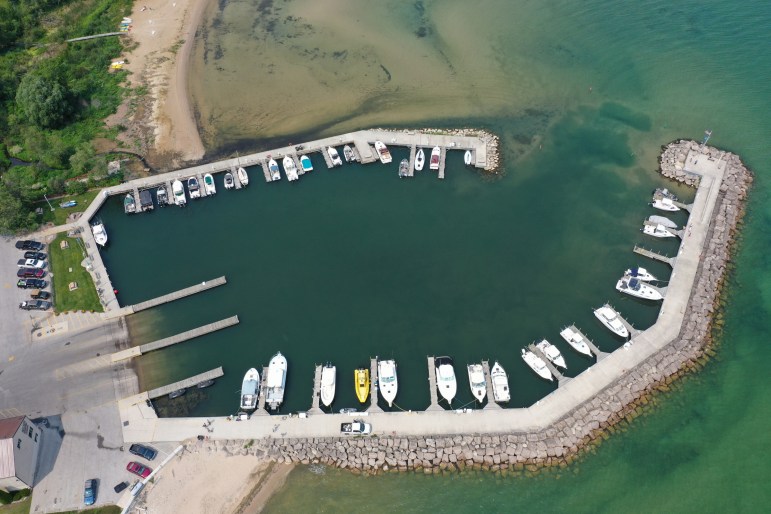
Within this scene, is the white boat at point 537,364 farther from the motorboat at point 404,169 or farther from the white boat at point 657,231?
the motorboat at point 404,169

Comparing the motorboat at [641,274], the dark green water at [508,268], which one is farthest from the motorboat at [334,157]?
the motorboat at [641,274]

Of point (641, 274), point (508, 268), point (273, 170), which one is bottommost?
point (508, 268)

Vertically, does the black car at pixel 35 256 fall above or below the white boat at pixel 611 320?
above

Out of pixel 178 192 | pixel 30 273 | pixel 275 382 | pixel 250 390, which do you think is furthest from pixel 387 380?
pixel 30 273

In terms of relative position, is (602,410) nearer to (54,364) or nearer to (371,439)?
(371,439)

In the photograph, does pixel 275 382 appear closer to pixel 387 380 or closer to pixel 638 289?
pixel 387 380

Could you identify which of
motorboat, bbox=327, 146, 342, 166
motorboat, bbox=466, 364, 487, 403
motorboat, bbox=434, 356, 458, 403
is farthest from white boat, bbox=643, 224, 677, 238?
motorboat, bbox=327, 146, 342, 166

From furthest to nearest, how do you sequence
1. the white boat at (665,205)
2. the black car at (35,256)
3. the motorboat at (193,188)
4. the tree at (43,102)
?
the tree at (43,102) < the motorboat at (193,188) < the white boat at (665,205) < the black car at (35,256)
